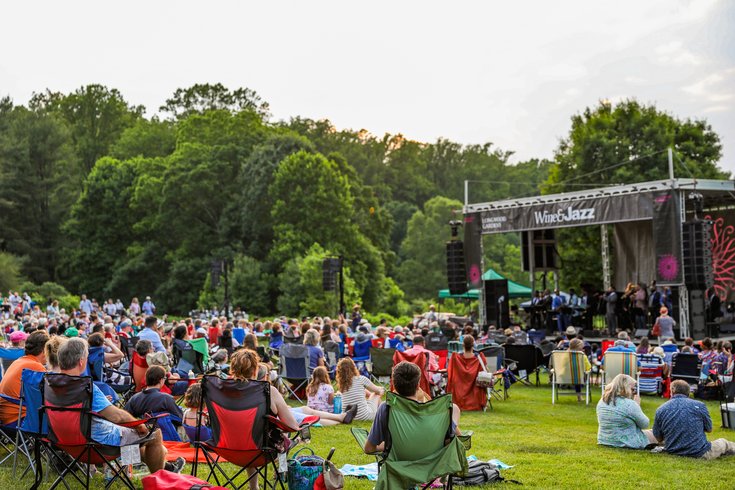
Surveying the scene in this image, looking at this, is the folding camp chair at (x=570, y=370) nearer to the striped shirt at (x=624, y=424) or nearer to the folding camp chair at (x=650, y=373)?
the folding camp chair at (x=650, y=373)


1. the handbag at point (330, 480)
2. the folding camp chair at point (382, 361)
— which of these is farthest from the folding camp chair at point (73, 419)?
the folding camp chair at point (382, 361)

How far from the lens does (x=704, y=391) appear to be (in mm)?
12852

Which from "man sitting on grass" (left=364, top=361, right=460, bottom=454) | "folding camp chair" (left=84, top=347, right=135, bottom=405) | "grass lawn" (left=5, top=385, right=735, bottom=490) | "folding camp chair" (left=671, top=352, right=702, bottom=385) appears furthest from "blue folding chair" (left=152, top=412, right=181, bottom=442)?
A: "folding camp chair" (left=671, top=352, right=702, bottom=385)

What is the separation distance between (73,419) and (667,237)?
46.3ft

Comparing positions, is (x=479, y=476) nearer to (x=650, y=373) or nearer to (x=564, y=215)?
(x=650, y=373)

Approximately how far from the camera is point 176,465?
6.50m

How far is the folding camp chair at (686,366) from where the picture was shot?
42.3 feet

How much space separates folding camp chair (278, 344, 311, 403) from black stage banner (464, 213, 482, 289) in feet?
36.7

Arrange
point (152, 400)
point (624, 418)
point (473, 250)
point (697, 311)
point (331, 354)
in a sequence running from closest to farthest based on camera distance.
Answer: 1. point (152, 400)
2. point (624, 418)
3. point (331, 354)
4. point (697, 311)
5. point (473, 250)

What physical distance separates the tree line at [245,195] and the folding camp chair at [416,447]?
→ 89.8ft

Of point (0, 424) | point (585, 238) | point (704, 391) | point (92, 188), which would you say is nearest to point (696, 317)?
point (704, 391)

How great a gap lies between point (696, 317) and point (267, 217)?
2862 centimetres

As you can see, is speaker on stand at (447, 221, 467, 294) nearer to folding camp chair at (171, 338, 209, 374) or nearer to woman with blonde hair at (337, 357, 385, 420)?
folding camp chair at (171, 338, 209, 374)

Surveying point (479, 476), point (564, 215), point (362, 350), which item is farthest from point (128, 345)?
point (564, 215)
